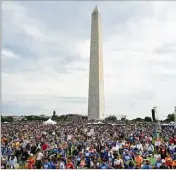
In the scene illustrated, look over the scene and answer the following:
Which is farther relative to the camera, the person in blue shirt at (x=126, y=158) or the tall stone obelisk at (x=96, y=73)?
the tall stone obelisk at (x=96, y=73)

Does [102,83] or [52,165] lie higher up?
[102,83]

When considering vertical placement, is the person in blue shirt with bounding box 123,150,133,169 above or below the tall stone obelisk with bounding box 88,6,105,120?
below

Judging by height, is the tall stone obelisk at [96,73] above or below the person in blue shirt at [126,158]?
above

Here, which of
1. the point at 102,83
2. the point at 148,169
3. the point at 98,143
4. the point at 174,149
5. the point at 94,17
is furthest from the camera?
the point at 102,83

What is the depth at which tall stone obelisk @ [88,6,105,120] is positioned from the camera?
5525cm

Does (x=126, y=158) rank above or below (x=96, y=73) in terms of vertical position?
below

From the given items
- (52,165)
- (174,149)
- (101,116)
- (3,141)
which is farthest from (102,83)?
(52,165)

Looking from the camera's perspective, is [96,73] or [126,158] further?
[96,73]

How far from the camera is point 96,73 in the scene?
5728cm

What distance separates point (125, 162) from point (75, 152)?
3.88 metres

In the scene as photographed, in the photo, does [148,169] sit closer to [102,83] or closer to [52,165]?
[52,165]

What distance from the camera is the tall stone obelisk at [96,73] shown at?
181ft

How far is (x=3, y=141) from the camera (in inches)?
858

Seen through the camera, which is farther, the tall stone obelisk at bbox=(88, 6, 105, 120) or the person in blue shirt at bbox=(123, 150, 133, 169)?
the tall stone obelisk at bbox=(88, 6, 105, 120)
